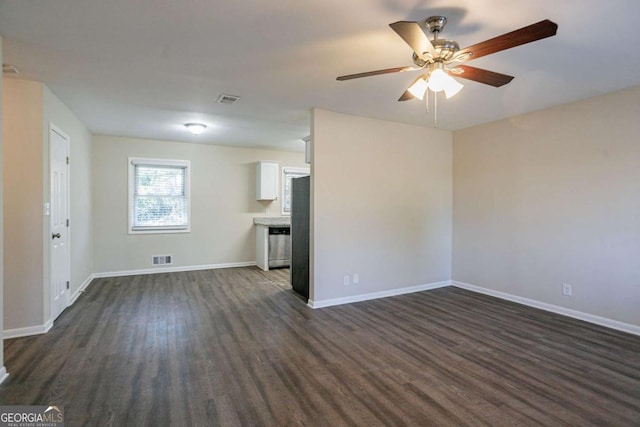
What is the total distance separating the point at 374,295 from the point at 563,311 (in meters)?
2.29

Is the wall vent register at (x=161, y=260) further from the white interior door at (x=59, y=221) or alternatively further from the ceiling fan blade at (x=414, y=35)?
the ceiling fan blade at (x=414, y=35)

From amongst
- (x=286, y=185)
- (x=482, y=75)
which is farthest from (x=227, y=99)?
(x=286, y=185)

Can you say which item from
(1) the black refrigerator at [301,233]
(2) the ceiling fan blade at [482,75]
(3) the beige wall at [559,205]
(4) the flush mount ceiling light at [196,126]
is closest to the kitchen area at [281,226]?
(1) the black refrigerator at [301,233]

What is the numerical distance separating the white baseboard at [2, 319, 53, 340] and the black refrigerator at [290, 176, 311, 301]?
2.90 metres

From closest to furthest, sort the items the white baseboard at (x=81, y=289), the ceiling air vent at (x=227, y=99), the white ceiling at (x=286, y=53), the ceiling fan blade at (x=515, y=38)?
the ceiling fan blade at (x=515, y=38)
the white ceiling at (x=286, y=53)
the ceiling air vent at (x=227, y=99)
the white baseboard at (x=81, y=289)

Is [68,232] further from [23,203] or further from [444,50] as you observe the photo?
[444,50]

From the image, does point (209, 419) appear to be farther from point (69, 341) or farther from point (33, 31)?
point (33, 31)

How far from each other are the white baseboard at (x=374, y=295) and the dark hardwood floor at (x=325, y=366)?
0.40 ft

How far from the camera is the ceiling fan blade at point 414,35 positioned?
1761mm

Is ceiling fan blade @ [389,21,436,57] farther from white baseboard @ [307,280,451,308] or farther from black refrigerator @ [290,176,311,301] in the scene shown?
white baseboard @ [307,280,451,308]

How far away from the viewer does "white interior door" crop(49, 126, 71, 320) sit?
11.8ft

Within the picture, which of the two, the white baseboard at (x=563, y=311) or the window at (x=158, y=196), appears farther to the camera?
the window at (x=158, y=196)

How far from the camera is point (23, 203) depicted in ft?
10.5

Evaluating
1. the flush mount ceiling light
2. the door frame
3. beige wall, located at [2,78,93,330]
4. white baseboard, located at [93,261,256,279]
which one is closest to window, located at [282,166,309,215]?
white baseboard, located at [93,261,256,279]
